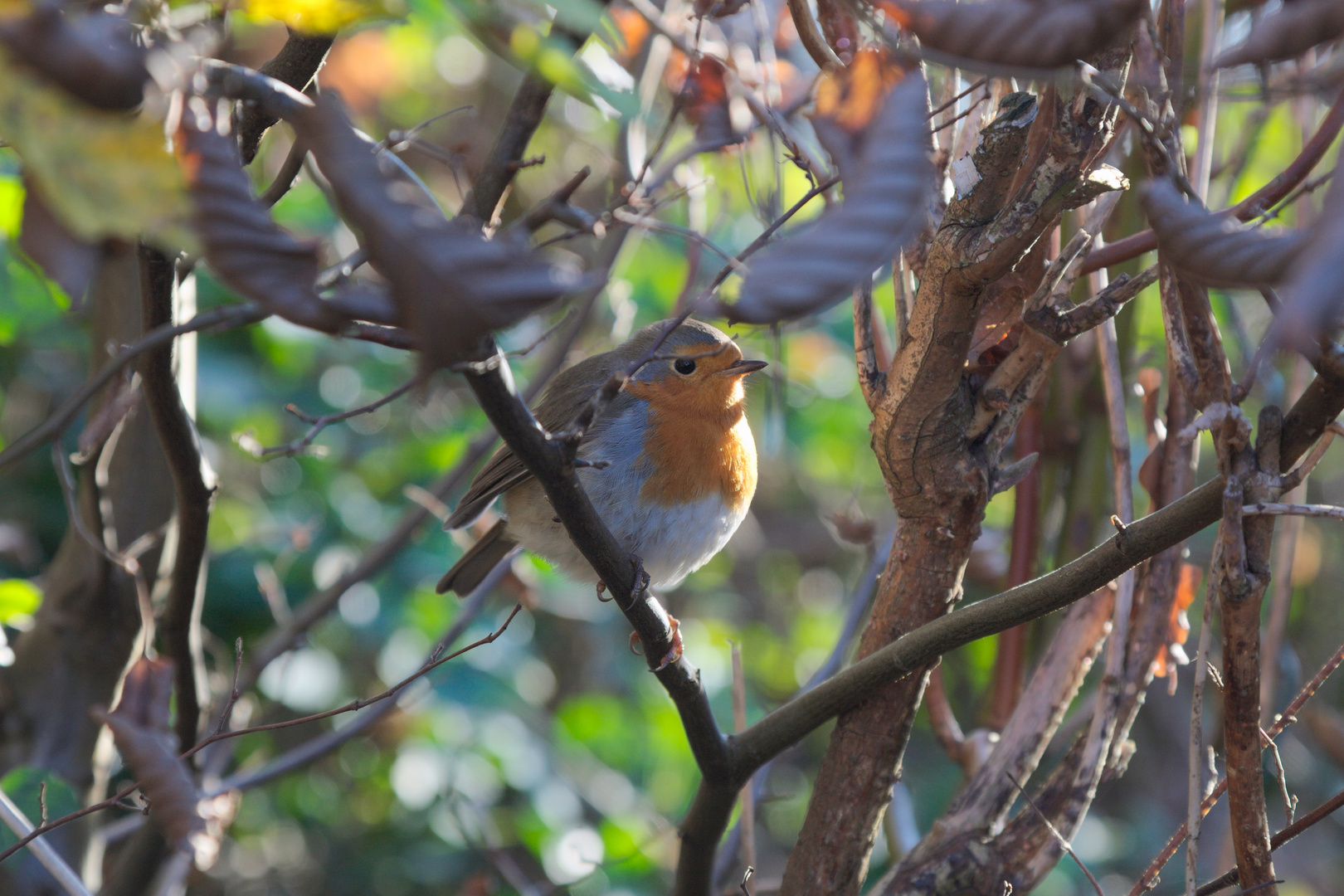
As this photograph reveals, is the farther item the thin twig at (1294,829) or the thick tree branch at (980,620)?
the thin twig at (1294,829)

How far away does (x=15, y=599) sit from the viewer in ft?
7.31

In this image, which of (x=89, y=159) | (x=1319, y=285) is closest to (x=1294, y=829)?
(x=1319, y=285)

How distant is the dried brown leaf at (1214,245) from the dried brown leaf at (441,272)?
478 mm

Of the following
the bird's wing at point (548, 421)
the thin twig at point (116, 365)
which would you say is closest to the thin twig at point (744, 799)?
the bird's wing at point (548, 421)

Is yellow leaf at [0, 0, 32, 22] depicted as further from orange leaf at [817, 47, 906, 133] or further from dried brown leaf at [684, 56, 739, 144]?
dried brown leaf at [684, 56, 739, 144]

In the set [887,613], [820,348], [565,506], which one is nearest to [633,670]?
[820,348]

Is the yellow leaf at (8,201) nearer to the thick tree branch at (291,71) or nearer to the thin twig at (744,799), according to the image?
the thick tree branch at (291,71)

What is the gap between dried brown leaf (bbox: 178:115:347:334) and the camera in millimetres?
762

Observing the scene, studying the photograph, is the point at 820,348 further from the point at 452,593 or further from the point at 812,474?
the point at 452,593

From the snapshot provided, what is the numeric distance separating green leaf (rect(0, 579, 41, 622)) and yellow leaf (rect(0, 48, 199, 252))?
1838mm

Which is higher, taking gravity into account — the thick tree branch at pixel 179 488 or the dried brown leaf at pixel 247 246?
the dried brown leaf at pixel 247 246

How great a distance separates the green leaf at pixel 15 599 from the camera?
220 centimetres

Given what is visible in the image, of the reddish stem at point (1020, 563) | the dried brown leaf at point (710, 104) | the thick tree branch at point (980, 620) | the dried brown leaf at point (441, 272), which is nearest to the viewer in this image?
the dried brown leaf at point (441, 272)

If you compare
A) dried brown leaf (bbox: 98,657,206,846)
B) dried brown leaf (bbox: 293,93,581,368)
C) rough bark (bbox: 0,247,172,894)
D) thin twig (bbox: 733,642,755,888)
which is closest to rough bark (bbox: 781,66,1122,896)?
thin twig (bbox: 733,642,755,888)
